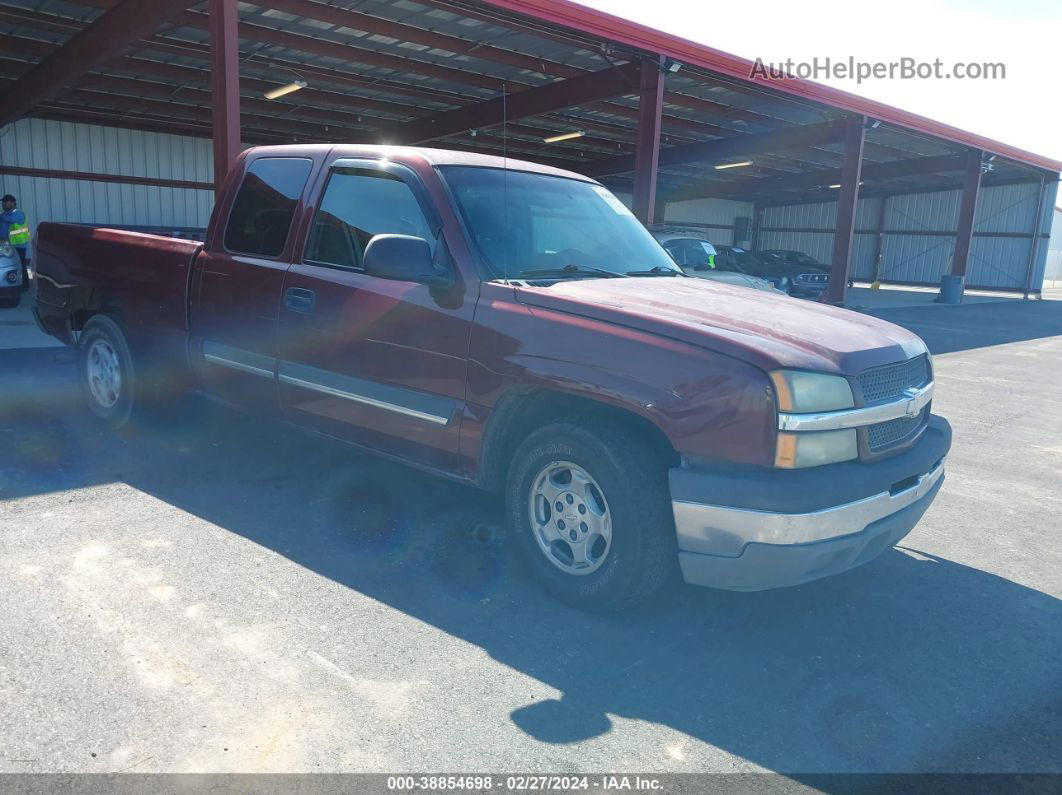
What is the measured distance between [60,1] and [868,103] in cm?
1536

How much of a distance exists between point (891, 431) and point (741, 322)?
811 millimetres

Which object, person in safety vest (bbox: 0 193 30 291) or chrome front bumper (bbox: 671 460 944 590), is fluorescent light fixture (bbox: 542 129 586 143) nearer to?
person in safety vest (bbox: 0 193 30 291)

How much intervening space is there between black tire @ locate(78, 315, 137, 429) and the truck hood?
11.1 ft

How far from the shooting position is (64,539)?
13.3ft

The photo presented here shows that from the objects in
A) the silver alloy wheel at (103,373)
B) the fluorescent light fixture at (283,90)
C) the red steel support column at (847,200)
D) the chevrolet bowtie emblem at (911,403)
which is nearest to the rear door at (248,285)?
the silver alloy wheel at (103,373)

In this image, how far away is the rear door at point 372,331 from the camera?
393 centimetres

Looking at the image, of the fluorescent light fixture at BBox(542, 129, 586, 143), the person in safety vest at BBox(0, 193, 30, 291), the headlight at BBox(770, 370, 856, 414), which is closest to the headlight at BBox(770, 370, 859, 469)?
the headlight at BBox(770, 370, 856, 414)

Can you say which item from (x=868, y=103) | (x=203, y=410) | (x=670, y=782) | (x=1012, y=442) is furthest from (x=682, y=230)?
(x=670, y=782)

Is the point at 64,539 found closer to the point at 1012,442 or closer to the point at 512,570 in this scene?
the point at 512,570

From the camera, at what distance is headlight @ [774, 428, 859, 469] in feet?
10.1

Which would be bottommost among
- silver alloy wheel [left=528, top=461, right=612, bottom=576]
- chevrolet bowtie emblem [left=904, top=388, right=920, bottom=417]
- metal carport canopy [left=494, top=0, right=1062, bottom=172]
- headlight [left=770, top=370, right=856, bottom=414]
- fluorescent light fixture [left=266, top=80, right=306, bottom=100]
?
silver alloy wheel [left=528, top=461, right=612, bottom=576]

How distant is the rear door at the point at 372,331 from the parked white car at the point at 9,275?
1039cm

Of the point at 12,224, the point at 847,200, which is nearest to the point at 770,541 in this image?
the point at 12,224

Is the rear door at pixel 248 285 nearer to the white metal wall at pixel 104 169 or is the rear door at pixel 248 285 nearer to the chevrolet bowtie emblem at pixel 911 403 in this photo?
the chevrolet bowtie emblem at pixel 911 403
